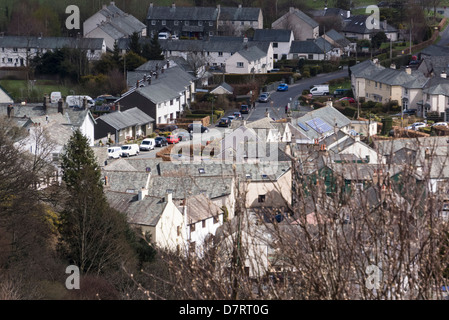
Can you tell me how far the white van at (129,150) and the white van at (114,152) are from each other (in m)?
0.18

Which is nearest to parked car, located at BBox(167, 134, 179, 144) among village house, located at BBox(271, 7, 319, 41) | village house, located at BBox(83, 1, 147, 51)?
village house, located at BBox(83, 1, 147, 51)

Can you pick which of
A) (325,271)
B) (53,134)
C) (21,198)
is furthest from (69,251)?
(325,271)

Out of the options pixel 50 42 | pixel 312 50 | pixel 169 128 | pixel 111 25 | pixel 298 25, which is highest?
pixel 111 25

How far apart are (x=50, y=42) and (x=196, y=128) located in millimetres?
17872

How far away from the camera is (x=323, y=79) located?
48969 millimetres

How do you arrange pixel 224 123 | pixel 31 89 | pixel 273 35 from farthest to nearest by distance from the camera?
1. pixel 273 35
2. pixel 31 89
3. pixel 224 123

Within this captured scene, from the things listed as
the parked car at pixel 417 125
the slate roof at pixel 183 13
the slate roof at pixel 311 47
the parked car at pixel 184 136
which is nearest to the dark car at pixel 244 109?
the parked car at pixel 184 136

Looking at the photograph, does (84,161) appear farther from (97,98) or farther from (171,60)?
(171,60)

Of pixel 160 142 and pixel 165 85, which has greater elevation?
A: pixel 165 85

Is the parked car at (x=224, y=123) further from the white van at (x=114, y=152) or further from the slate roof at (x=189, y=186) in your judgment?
the slate roof at (x=189, y=186)

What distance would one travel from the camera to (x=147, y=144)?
3381cm

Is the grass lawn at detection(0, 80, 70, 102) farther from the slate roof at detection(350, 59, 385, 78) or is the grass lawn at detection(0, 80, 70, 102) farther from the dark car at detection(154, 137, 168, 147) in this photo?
the slate roof at detection(350, 59, 385, 78)

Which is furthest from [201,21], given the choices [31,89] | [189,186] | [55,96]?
[189,186]

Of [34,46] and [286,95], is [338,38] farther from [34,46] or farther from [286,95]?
[34,46]
